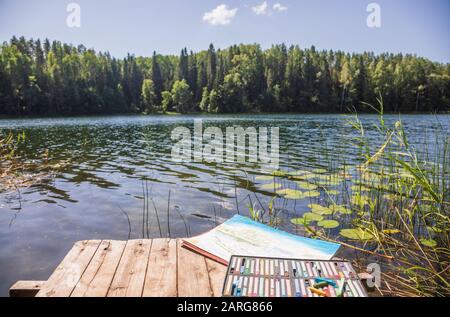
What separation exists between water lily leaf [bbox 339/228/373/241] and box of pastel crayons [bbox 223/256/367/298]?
11.3 feet

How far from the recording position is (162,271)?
108 inches

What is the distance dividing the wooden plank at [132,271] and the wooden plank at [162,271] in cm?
5

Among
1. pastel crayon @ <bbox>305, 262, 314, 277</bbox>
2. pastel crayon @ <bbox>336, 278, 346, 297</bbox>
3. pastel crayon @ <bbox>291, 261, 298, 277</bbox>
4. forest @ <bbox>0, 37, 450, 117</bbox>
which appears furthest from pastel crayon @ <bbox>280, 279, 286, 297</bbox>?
forest @ <bbox>0, 37, 450, 117</bbox>

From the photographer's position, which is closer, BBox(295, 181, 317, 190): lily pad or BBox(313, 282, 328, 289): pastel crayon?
BBox(313, 282, 328, 289): pastel crayon

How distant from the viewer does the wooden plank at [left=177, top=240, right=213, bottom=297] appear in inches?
95.2

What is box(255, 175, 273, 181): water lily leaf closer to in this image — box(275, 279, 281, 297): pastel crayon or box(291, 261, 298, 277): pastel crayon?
box(291, 261, 298, 277): pastel crayon

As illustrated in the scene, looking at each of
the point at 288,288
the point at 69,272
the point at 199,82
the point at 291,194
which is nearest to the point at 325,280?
the point at 288,288

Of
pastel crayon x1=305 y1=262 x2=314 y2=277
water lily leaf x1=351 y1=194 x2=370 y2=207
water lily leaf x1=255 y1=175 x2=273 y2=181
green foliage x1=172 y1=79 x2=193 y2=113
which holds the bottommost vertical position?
water lily leaf x1=255 y1=175 x2=273 y2=181

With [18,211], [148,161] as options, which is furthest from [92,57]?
[18,211]

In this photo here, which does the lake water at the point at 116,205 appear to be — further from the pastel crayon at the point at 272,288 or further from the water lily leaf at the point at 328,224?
the pastel crayon at the point at 272,288

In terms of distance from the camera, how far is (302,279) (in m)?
2.34

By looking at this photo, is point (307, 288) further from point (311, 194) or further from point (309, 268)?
point (311, 194)

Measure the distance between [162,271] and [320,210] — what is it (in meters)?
4.94
